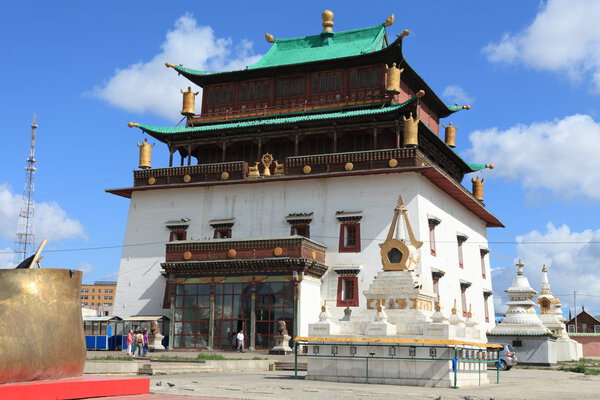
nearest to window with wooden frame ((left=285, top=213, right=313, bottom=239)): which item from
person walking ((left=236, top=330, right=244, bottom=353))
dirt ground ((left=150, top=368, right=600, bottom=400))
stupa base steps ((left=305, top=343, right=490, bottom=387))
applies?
person walking ((left=236, top=330, right=244, bottom=353))

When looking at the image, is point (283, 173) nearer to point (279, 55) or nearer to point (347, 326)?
point (279, 55)

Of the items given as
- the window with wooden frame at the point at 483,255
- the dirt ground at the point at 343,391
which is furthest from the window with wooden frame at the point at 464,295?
the dirt ground at the point at 343,391

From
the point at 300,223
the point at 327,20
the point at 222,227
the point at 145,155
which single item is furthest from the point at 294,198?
the point at 327,20

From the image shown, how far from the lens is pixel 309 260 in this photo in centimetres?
3609

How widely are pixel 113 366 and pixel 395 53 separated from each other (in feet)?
88.7

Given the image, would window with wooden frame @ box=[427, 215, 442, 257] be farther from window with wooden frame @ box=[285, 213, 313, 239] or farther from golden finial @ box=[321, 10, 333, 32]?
golden finial @ box=[321, 10, 333, 32]

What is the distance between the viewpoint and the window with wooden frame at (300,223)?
131 ft

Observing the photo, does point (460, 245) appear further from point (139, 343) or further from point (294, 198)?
point (139, 343)

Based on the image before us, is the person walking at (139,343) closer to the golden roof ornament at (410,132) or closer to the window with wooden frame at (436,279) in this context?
the window with wooden frame at (436,279)

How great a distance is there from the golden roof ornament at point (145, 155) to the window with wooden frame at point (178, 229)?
15.4 feet

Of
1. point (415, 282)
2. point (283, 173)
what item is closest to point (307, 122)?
point (283, 173)

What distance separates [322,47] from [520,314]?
69.8 ft

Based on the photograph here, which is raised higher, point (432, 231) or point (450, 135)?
point (450, 135)

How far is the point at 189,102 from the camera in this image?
4684cm
